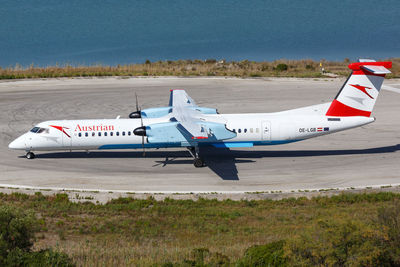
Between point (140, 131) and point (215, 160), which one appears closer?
point (140, 131)

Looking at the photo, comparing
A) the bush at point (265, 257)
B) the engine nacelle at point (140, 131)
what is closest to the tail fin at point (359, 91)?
the engine nacelle at point (140, 131)

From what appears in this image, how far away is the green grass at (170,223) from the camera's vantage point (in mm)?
14227

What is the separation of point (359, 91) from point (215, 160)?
1082 cm

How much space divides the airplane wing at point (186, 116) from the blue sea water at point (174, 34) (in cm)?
Result: 8486

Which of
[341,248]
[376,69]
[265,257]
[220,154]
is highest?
[376,69]

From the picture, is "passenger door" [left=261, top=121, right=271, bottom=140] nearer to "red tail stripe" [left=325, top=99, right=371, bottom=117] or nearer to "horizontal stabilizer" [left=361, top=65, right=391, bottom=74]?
"red tail stripe" [left=325, top=99, right=371, bottom=117]

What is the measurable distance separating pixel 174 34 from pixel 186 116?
466ft

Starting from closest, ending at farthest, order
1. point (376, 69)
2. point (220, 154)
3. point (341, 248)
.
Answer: point (341, 248), point (376, 69), point (220, 154)

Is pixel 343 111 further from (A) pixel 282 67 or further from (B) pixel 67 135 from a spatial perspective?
(A) pixel 282 67

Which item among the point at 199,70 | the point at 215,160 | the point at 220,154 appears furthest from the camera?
the point at 199,70

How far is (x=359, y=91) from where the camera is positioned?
98.0 ft

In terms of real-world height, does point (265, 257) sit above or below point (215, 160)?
above

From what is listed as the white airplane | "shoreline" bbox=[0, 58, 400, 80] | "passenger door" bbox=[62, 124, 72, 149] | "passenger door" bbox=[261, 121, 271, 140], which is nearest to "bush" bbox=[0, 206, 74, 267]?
the white airplane

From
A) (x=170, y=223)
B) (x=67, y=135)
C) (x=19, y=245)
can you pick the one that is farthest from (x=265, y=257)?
(x=67, y=135)
